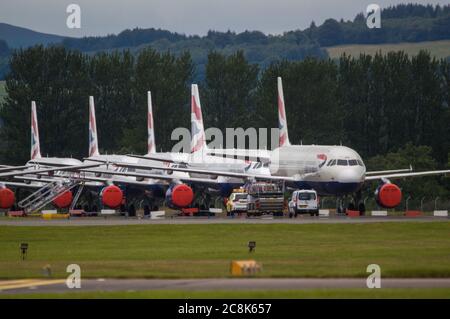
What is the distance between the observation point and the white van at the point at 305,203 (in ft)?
273

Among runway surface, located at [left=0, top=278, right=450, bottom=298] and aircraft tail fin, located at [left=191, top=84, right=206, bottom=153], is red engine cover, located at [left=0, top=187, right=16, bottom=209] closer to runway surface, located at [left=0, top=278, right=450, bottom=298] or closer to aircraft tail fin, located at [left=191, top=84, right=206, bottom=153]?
aircraft tail fin, located at [left=191, top=84, right=206, bottom=153]

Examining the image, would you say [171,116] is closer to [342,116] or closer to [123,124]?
[123,124]

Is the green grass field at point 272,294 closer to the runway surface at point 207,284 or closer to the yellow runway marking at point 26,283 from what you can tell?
the runway surface at point 207,284

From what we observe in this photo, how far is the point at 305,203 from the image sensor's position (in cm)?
8350

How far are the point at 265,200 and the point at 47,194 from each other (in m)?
30.2

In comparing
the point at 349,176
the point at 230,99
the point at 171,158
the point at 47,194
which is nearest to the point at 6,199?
the point at 47,194

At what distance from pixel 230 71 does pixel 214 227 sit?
89083 millimetres

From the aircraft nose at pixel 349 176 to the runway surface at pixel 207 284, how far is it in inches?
1802

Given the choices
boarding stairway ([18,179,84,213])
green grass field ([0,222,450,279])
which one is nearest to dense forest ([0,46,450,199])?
boarding stairway ([18,179,84,213])

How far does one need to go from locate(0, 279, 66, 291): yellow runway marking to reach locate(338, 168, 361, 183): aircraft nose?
154 ft

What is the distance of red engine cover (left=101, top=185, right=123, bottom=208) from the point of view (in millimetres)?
94562
